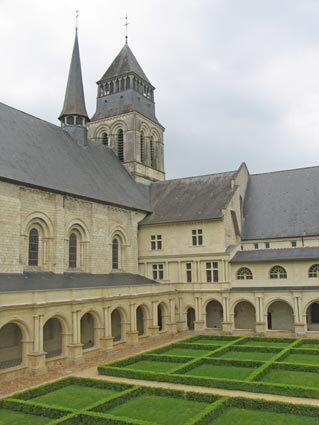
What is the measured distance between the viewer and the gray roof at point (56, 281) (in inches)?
1079

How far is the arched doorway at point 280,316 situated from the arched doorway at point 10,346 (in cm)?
2227

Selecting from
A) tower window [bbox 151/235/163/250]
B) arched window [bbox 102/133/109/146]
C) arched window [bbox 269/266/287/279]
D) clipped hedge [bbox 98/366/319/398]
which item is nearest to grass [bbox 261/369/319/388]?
clipped hedge [bbox 98/366/319/398]

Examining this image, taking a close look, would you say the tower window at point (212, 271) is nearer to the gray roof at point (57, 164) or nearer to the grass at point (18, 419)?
the gray roof at point (57, 164)

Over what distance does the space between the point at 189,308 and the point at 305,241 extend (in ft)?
42.0

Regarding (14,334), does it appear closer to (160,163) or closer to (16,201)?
(16,201)

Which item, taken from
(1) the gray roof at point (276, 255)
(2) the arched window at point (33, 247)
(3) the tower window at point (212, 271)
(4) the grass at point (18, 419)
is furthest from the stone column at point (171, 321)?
(4) the grass at point (18, 419)

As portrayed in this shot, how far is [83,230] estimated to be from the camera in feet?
121

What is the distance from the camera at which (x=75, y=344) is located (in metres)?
28.6

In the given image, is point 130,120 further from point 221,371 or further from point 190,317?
point 221,371

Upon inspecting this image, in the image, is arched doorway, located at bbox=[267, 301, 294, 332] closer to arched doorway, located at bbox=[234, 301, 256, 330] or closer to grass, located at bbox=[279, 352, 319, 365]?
arched doorway, located at bbox=[234, 301, 256, 330]

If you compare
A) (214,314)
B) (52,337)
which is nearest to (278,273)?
(214,314)

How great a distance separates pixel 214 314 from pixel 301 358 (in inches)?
621

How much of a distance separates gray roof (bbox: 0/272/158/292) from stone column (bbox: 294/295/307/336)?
1249 centimetres

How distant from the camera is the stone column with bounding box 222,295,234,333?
39.1m
